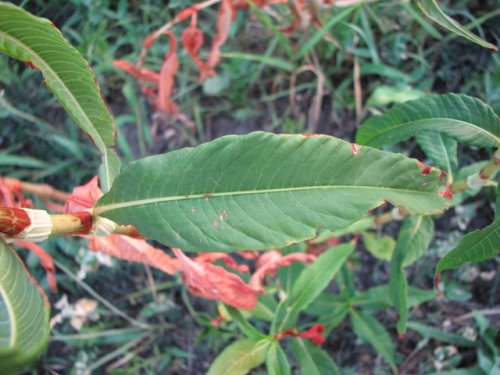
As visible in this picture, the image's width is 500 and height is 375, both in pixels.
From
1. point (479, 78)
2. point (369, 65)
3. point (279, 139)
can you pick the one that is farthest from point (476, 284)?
point (279, 139)

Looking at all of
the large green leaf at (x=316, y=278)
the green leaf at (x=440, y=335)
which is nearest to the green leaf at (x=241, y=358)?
the large green leaf at (x=316, y=278)

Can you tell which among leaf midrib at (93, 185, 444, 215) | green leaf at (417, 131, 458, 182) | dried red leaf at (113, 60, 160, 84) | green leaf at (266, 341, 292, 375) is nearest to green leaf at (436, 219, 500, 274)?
leaf midrib at (93, 185, 444, 215)

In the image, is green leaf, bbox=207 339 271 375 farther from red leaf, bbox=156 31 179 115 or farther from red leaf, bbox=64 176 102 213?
red leaf, bbox=156 31 179 115

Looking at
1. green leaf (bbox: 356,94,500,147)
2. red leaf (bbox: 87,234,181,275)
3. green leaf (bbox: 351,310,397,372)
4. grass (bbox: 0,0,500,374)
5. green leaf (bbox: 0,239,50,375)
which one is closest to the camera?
green leaf (bbox: 0,239,50,375)

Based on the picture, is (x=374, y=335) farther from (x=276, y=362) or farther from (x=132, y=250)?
(x=132, y=250)

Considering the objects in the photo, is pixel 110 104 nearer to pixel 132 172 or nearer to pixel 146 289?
pixel 146 289

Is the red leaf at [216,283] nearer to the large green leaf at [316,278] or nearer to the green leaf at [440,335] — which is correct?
the large green leaf at [316,278]
